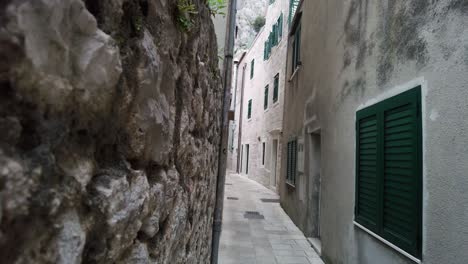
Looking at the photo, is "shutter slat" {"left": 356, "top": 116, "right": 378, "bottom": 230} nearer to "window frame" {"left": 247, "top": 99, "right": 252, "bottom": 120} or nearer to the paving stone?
the paving stone

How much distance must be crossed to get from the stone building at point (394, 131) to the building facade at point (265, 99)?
674 centimetres

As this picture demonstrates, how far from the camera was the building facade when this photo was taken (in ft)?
39.4

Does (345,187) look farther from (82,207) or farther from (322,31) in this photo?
(82,207)

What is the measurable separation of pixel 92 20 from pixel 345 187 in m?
3.82

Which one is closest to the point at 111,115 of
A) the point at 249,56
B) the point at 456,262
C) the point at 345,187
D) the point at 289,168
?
the point at 456,262

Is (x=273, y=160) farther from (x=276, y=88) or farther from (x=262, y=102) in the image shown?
(x=262, y=102)

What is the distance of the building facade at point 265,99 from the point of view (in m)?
12.0

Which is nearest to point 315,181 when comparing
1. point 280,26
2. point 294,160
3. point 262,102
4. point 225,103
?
point 294,160

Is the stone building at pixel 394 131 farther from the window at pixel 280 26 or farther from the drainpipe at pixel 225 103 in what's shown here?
the window at pixel 280 26

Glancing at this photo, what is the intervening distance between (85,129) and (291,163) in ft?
25.2

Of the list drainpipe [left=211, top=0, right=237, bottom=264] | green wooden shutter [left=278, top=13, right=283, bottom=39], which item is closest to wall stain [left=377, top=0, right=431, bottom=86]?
drainpipe [left=211, top=0, right=237, bottom=264]

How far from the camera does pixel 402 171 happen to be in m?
2.69

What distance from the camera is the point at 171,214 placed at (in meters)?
1.45

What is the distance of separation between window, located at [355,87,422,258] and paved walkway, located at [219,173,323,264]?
1.76 metres
